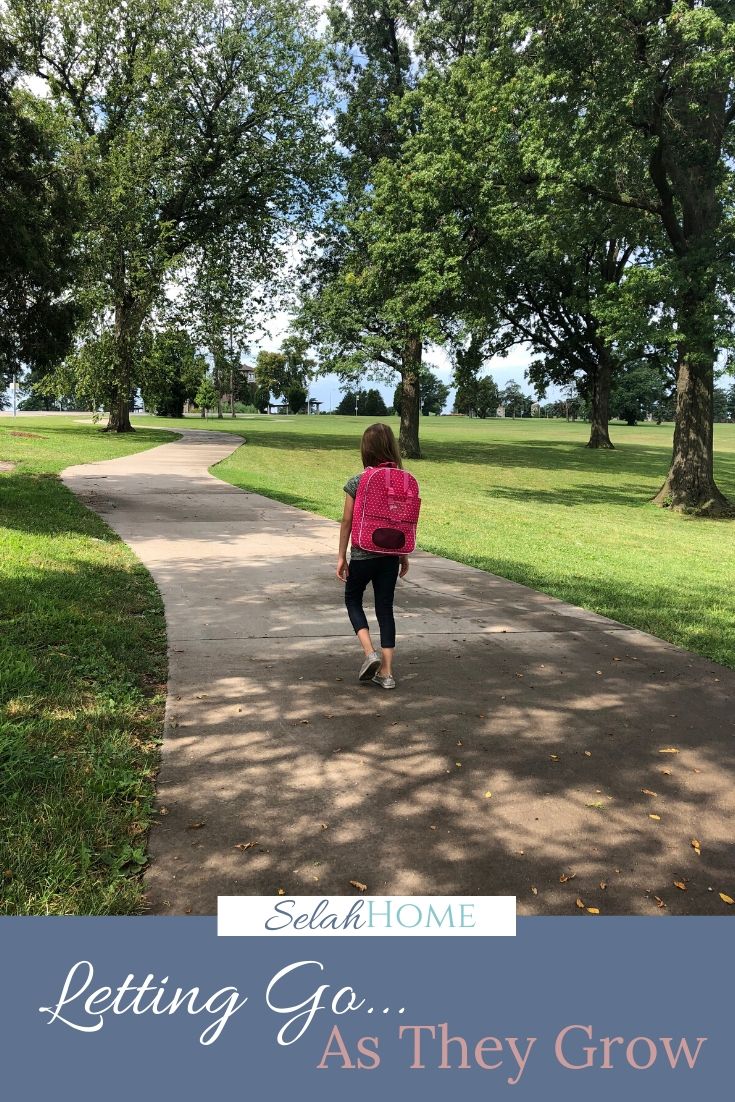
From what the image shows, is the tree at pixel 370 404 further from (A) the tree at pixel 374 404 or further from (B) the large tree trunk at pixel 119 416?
(B) the large tree trunk at pixel 119 416

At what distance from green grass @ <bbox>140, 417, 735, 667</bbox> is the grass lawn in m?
4.19

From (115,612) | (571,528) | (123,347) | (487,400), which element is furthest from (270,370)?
(115,612)

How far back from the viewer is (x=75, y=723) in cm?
410

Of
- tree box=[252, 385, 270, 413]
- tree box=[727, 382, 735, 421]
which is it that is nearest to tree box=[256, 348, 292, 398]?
tree box=[252, 385, 270, 413]

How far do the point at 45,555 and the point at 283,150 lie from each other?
2807 centimetres

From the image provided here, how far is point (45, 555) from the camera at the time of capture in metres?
7.90

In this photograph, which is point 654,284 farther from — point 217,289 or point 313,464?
point 217,289

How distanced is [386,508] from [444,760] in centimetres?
160

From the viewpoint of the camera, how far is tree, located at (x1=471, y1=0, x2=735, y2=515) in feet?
46.7

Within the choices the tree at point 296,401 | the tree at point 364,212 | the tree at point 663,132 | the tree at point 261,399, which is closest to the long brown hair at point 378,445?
the tree at point 663,132

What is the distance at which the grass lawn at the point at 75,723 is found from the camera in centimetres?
286

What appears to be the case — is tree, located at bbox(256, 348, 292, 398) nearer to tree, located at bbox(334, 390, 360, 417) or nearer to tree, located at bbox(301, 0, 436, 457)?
tree, located at bbox(334, 390, 360, 417)

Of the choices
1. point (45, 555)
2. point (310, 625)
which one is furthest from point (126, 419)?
point (310, 625)

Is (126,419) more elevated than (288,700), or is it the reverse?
(126,419)
